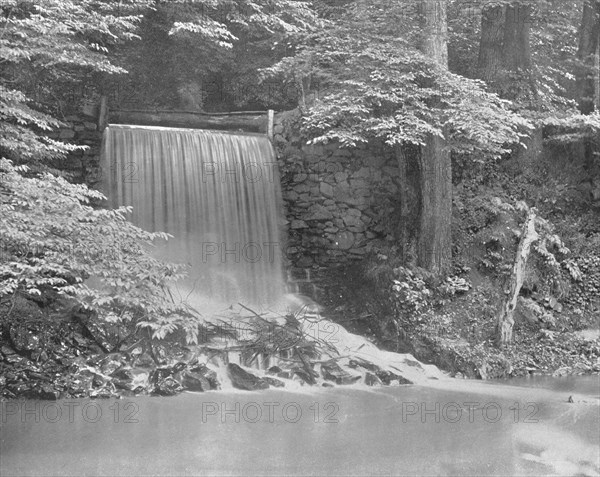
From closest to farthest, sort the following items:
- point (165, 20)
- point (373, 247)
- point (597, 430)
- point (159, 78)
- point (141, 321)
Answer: point (597, 430) → point (141, 321) → point (373, 247) → point (165, 20) → point (159, 78)

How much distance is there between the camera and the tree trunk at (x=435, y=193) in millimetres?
9227

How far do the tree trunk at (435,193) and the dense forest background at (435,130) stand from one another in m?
0.02

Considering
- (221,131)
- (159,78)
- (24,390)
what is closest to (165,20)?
(159,78)

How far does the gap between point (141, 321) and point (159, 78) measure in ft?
26.0

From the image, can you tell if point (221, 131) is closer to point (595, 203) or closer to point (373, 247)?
point (373, 247)

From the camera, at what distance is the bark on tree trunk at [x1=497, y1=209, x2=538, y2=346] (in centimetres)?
839

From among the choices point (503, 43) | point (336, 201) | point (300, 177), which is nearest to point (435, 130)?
point (336, 201)

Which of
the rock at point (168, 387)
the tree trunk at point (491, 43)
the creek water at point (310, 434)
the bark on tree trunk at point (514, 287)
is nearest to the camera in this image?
the creek water at point (310, 434)

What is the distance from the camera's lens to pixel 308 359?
26.0ft

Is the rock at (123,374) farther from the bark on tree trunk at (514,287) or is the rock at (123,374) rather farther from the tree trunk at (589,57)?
the tree trunk at (589,57)

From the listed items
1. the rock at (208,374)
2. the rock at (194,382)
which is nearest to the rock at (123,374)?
the rock at (194,382)

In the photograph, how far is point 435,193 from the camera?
30.8 ft

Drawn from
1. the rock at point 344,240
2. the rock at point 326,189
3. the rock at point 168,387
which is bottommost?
the rock at point 168,387

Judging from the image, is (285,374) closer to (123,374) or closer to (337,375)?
(337,375)
